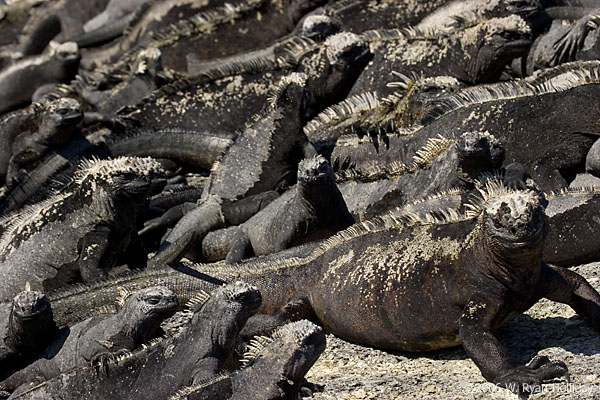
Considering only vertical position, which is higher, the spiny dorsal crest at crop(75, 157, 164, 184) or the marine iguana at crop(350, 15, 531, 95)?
the spiny dorsal crest at crop(75, 157, 164, 184)

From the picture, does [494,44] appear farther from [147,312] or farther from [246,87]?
[147,312]

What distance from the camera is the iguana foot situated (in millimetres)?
5426

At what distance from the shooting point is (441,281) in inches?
234

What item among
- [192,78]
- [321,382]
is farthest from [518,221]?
[192,78]

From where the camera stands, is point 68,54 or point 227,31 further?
point 227,31

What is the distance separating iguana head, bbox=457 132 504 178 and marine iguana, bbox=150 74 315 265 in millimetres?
1747

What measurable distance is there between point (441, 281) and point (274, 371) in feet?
3.28

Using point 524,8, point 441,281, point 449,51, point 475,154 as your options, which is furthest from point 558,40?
point 441,281

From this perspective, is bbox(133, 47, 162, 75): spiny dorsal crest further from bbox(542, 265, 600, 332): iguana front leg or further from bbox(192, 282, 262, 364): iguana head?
bbox(542, 265, 600, 332): iguana front leg

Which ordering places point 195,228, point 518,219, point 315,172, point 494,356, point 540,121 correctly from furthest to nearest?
point 195,228 → point 540,121 → point 315,172 → point 494,356 → point 518,219

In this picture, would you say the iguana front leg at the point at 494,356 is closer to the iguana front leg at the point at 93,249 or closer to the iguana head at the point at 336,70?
the iguana front leg at the point at 93,249

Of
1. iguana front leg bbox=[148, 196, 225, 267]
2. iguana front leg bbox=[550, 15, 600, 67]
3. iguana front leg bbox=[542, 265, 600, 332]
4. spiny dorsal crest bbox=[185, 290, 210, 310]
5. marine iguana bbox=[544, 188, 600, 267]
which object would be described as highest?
spiny dorsal crest bbox=[185, 290, 210, 310]

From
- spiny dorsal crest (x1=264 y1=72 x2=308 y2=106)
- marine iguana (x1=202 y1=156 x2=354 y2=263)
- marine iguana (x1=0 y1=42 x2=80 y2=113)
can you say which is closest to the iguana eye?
marine iguana (x1=202 y1=156 x2=354 y2=263)

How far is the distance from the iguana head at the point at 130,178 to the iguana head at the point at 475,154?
65.3 inches
